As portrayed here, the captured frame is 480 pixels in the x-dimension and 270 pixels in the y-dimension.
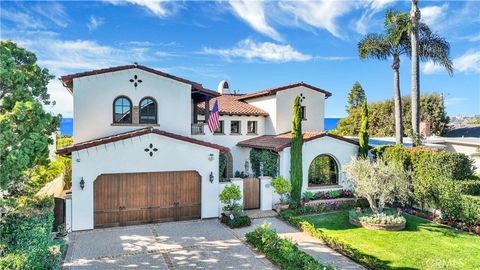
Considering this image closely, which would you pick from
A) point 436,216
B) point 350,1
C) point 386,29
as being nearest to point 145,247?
point 436,216

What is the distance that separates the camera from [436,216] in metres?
18.5

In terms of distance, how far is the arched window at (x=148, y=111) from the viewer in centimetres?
2014

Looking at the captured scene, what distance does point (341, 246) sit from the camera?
13.8m

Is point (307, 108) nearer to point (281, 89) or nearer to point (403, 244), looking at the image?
point (281, 89)

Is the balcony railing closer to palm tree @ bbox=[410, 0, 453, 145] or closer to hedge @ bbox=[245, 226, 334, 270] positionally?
hedge @ bbox=[245, 226, 334, 270]

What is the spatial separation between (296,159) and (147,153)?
9860 mm

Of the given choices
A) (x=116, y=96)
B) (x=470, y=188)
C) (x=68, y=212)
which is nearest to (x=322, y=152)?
(x=470, y=188)

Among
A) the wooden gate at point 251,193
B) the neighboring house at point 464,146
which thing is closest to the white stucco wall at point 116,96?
the wooden gate at point 251,193

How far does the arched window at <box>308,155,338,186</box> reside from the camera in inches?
967

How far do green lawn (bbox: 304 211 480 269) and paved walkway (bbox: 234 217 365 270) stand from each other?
51.7 inches

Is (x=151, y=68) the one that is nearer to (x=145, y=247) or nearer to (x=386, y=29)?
(x=145, y=247)

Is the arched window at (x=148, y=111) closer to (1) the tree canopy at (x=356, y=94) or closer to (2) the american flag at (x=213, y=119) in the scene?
(2) the american flag at (x=213, y=119)

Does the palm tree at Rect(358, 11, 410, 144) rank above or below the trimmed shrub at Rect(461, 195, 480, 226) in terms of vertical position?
above

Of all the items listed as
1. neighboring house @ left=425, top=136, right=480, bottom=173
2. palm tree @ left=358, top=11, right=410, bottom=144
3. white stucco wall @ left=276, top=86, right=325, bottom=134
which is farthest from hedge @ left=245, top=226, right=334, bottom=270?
neighboring house @ left=425, top=136, right=480, bottom=173
